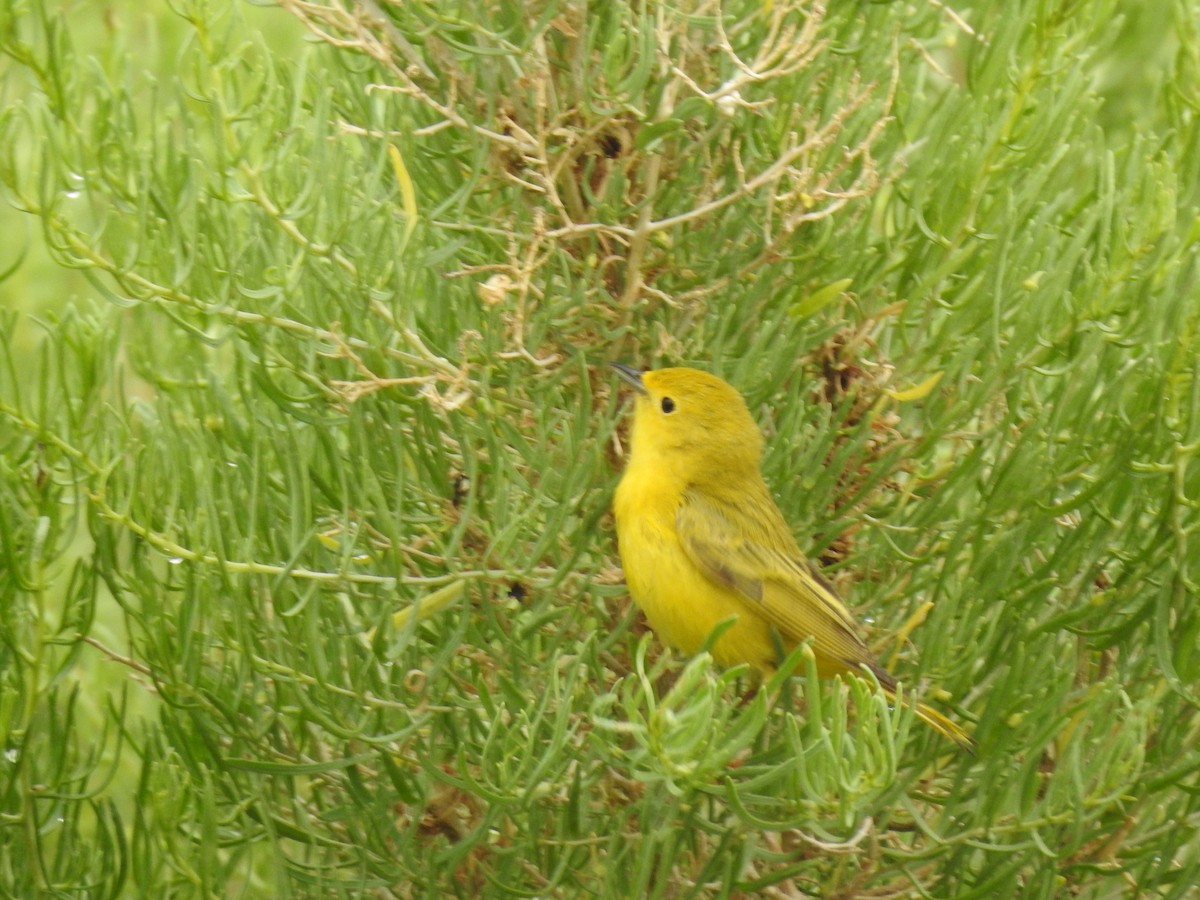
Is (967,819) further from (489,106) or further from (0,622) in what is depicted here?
(0,622)

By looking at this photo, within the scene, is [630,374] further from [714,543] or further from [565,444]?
[714,543]

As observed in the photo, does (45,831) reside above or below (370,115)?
below

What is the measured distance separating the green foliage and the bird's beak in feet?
0.15

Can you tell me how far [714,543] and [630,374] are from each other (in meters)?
0.62

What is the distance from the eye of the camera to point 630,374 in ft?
8.79

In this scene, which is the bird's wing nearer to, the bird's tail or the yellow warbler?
the yellow warbler

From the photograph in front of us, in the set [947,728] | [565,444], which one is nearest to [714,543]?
[947,728]

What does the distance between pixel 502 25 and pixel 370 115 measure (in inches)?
13.0

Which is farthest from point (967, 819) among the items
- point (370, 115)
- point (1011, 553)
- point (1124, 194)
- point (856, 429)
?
point (370, 115)

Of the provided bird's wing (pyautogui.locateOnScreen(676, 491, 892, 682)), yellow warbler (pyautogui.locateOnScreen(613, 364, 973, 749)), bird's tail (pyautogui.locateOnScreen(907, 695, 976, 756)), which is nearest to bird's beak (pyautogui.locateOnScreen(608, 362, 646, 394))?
yellow warbler (pyautogui.locateOnScreen(613, 364, 973, 749))

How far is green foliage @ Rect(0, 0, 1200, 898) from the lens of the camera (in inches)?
95.7

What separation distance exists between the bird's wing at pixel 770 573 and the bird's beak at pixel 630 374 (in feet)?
1.08

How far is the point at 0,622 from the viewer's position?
2.68 meters

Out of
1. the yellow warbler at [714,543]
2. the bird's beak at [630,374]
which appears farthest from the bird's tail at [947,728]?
the bird's beak at [630,374]
